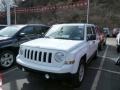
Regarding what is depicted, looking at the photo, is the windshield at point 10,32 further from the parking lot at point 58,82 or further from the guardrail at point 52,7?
the guardrail at point 52,7

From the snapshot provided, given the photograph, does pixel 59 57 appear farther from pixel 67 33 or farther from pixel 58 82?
pixel 67 33

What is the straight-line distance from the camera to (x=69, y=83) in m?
5.63

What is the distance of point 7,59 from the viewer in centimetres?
771

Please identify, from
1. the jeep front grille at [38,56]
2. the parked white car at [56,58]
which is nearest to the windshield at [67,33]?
the parked white car at [56,58]

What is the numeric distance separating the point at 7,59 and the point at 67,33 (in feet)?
7.98

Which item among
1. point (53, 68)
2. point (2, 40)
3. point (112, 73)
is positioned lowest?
point (112, 73)

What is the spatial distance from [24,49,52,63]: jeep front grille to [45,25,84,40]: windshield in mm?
1350

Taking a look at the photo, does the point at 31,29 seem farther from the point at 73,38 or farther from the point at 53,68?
the point at 53,68

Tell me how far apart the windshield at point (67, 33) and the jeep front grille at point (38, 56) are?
53.2 inches

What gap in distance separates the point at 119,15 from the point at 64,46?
43.4 meters

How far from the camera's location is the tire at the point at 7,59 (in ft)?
24.7

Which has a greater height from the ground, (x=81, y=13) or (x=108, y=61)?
(x=81, y=13)

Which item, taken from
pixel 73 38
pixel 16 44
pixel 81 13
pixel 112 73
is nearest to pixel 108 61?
pixel 112 73

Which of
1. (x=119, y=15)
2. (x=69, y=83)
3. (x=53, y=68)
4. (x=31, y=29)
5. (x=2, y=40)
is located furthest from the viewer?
(x=119, y=15)
